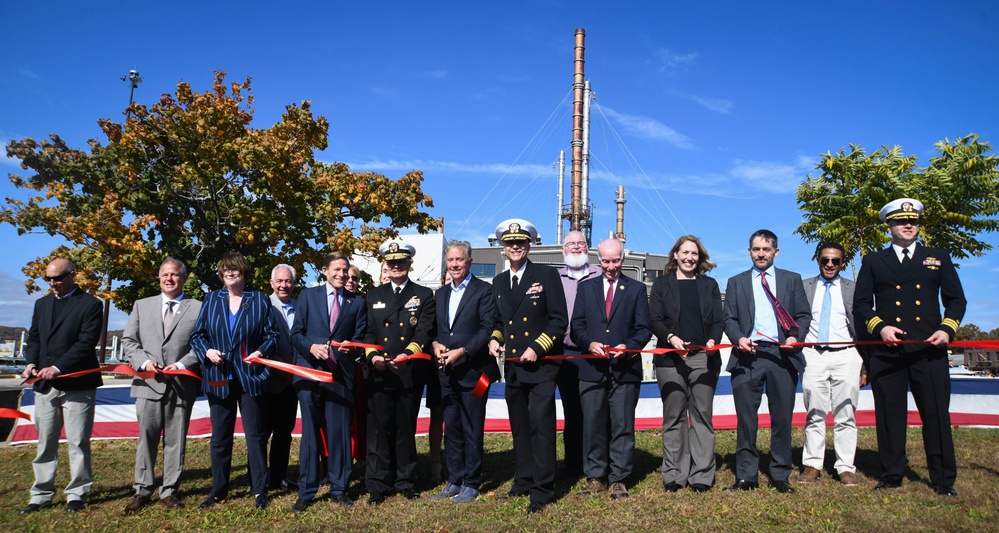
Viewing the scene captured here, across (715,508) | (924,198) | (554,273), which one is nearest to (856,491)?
(715,508)

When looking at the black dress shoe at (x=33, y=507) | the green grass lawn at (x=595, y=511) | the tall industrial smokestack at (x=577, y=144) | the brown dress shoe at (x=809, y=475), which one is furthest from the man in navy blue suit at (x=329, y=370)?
the tall industrial smokestack at (x=577, y=144)

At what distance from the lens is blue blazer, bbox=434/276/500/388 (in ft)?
19.8

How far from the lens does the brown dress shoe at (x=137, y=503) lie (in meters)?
5.69

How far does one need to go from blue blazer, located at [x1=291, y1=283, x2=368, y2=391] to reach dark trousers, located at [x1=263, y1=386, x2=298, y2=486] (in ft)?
2.20

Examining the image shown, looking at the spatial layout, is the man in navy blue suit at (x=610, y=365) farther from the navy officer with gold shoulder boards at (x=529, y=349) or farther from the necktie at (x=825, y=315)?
the necktie at (x=825, y=315)

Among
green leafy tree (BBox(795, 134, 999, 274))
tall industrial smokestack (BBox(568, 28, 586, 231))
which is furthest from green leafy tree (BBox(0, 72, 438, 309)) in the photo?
tall industrial smokestack (BBox(568, 28, 586, 231))

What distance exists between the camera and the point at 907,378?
5934 mm

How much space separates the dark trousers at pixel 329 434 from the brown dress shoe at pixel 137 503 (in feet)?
4.31

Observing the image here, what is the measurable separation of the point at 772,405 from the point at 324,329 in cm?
402

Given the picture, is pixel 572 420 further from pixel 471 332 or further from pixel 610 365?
pixel 471 332

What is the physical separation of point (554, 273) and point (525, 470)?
5.55 feet

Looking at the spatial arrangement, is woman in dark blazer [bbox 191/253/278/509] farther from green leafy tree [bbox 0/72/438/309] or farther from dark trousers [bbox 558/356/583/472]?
green leafy tree [bbox 0/72/438/309]

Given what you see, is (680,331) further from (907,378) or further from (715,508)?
(907,378)

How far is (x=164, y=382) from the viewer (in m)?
5.86
